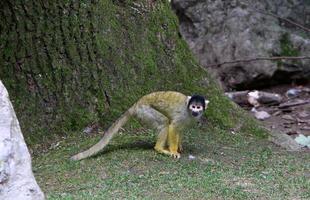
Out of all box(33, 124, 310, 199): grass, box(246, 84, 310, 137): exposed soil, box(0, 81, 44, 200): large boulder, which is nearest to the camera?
box(0, 81, 44, 200): large boulder

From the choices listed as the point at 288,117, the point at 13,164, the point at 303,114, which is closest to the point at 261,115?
the point at 288,117

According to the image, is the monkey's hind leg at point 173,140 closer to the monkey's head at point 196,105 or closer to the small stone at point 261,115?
the monkey's head at point 196,105

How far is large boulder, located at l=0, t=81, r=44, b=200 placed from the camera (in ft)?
13.6

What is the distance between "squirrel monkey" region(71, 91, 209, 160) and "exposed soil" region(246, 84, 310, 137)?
131 inches

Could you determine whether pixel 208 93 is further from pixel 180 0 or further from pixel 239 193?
pixel 180 0

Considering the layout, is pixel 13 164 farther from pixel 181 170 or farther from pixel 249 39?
pixel 249 39

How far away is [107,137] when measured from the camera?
23.2 ft

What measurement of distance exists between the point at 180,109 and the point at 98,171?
3.47ft

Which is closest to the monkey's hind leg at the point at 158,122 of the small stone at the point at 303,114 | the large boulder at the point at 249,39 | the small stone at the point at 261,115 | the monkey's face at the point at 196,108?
the monkey's face at the point at 196,108

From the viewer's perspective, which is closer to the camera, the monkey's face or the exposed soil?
the monkey's face

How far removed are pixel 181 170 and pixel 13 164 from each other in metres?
2.68

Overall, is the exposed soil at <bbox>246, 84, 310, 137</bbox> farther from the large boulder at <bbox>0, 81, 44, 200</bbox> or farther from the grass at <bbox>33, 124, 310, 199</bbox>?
the large boulder at <bbox>0, 81, 44, 200</bbox>

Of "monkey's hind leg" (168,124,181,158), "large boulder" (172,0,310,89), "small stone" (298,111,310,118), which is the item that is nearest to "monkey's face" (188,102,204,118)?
"monkey's hind leg" (168,124,181,158)

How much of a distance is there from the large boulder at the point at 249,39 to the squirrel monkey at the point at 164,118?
19.8 ft
